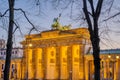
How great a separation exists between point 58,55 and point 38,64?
9.47 m

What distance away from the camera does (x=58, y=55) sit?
85.9m

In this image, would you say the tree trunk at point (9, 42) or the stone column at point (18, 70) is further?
the stone column at point (18, 70)

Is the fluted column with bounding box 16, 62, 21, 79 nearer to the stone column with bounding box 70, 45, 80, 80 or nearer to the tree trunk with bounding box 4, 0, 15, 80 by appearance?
the stone column with bounding box 70, 45, 80, 80

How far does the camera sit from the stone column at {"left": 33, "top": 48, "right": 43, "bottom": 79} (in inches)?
3585

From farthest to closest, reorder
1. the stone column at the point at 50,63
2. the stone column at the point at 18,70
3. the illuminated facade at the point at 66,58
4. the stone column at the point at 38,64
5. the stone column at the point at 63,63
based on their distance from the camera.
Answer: the stone column at the point at 18,70
the stone column at the point at 38,64
the stone column at the point at 50,63
the stone column at the point at 63,63
the illuminated facade at the point at 66,58

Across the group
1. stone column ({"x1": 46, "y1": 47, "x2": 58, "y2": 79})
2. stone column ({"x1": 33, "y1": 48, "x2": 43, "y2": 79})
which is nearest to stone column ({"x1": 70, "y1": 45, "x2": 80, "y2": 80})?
stone column ({"x1": 46, "y1": 47, "x2": 58, "y2": 79})

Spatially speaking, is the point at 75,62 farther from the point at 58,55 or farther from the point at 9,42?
the point at 9,42

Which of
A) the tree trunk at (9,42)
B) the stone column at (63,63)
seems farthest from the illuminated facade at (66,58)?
the tree trunk at (9,42)

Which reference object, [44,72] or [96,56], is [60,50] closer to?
[44,72]

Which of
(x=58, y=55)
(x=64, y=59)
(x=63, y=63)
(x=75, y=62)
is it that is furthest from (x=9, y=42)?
(x=64, y=59)

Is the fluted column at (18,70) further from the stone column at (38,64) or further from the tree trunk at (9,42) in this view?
the tree trunk at (9,42)

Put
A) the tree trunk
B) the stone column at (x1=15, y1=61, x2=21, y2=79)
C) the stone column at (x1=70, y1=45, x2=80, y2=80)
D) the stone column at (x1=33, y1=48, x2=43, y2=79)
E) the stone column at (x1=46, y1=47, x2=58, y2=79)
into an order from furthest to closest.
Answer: the stone column at (x1=15, y1=61, x2=21, y2=79)
the stone column at (x1=33, y1=48, x2=43, y2=79)
the stone column at (x1=46, y1=47, x2=58, y2=79)
the stone column at (x1=70, y1=45, x2=80, y2=80)
the tree trunk

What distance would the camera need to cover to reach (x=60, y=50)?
85688 millimetres

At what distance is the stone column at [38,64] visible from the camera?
299 feet
